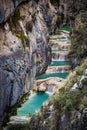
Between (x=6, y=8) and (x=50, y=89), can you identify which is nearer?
(x=6, y=8)

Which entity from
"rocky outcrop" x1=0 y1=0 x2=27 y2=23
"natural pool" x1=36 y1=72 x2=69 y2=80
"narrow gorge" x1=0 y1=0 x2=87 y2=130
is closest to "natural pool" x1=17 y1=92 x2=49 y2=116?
"narrow gorge" x1=0 y1=0 x2=87 y2=130

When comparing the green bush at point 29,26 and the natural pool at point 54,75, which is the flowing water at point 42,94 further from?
the green bush at point 29,26

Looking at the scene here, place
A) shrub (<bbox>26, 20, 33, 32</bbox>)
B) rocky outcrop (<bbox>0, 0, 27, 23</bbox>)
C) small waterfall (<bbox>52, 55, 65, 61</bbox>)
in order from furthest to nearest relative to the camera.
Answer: small waterfall (<bbox>52, 55, 65, 61</bbox>), shrub (<bbox>26, 20, 33, 32</bbox>), rocky outcrop (<bbox>0, 0, 27, 23</bbox>)

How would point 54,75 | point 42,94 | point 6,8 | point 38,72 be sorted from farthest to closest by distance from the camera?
point 54,75 < point 38,72 < point 42,94 < point 6,8

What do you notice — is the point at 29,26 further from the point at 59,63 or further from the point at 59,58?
the point at 59,58

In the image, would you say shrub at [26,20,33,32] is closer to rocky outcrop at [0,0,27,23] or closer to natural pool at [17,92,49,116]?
rocky outcrop at [0,0,27,23]

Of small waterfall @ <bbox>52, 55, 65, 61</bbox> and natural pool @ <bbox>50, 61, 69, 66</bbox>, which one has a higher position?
small waterfall @ <bbox>52, 55, 65, 61</bbox>

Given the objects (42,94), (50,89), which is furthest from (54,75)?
(42,94)
